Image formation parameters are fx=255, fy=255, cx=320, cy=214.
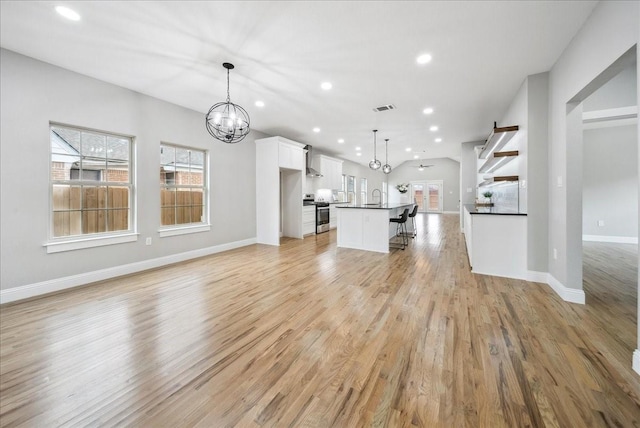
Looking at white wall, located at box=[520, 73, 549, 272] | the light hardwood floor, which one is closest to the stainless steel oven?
the light hardwood floor

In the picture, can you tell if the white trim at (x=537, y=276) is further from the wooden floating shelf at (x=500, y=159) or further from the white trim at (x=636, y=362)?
the white trim at (x=636, y=362)

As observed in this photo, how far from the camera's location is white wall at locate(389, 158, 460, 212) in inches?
567

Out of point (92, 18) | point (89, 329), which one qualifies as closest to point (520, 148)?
point (92, 18)

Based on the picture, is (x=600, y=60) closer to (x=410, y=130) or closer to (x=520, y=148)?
(x=520, y=148)

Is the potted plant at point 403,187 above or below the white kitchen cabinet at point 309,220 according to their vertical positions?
above

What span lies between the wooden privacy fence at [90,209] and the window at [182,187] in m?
0.07

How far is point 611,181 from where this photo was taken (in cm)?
584

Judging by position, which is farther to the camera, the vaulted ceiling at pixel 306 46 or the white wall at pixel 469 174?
the white wall at pixel 469 174

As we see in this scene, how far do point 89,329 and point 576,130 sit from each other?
539cm

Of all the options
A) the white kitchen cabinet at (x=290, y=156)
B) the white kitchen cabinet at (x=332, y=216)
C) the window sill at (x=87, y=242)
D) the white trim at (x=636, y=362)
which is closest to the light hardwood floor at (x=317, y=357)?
the white trim at (x=636, y=362)

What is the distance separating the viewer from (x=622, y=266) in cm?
409

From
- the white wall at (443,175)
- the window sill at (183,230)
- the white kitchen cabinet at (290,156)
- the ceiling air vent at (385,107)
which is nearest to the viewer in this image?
the window sill at (183,230)

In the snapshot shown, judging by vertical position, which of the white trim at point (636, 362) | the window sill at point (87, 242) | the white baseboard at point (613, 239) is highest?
the window sill at point (87, 242)

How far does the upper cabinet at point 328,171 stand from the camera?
890cm
